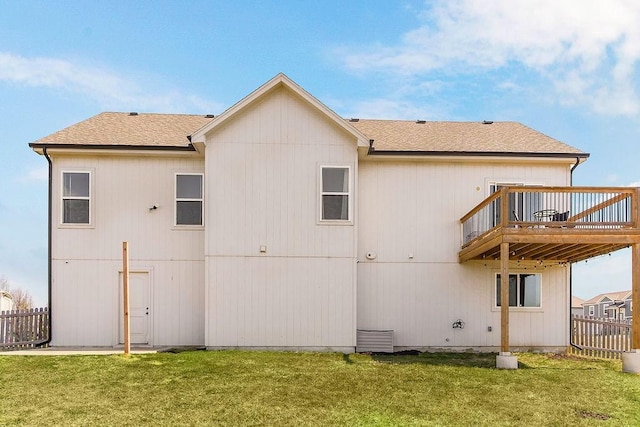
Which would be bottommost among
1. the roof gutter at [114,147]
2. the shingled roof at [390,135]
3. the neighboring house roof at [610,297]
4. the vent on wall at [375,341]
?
the neighboring house roof at [610,297]

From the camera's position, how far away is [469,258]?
13445 millimetres

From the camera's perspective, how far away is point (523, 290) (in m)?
14.3

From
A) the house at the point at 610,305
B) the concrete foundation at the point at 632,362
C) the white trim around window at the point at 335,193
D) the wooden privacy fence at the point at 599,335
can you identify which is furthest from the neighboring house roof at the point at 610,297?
the white trim around window at the point at 335,193

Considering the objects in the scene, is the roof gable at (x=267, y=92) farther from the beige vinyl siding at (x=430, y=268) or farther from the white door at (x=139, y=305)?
the white door at (x=139, y=305)

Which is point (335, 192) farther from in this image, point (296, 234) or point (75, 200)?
point (75, 200)

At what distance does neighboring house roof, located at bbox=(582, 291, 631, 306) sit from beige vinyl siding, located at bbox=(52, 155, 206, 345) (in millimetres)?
30191

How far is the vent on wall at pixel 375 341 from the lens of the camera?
1348 cm

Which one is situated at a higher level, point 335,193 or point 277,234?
point 335,193

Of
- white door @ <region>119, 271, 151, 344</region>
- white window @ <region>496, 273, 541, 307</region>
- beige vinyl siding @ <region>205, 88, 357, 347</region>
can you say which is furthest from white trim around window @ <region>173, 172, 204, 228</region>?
white window @ <region>496, 273, 541, 307</region>

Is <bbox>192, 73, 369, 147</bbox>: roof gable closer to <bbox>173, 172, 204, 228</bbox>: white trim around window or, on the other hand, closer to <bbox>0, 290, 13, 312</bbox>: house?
<bbox>173, 172, 204, 228</bbox>: white trim around window

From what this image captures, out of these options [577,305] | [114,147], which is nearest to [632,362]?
[114,147]

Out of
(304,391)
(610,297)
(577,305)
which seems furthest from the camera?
(577,305)

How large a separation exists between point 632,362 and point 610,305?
1106 inches

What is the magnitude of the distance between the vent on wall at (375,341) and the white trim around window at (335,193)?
2.88m
